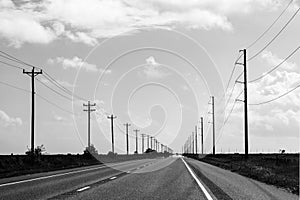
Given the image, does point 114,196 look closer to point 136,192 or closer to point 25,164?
point 136,192

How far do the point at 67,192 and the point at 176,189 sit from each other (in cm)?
439

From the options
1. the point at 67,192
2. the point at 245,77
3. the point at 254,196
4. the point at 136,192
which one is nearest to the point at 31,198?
the point at 67,192

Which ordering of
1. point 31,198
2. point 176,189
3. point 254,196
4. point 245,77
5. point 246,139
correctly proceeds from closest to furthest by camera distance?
point 31,198 < point 254,196 < point 176,189 < point 246,139 < point 245,77

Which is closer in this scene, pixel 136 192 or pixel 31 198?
pixel 31 198

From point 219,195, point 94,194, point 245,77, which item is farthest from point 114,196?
point 245,77

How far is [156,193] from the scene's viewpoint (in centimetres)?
1795

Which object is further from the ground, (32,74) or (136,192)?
(32,74)

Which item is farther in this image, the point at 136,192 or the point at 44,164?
the point at 44,164

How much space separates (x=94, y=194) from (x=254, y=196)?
5.48 meters

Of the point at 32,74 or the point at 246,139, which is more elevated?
the point at 32,74

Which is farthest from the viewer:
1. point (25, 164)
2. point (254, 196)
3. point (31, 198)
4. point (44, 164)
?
point (44, 164)

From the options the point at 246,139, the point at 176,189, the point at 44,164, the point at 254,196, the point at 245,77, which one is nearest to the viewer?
the point at 254,196

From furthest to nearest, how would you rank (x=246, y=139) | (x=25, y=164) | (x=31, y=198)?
(x=246, y=139) < (x=25, y=164) < (x=31, y=198)

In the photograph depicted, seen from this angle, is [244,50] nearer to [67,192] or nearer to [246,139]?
[246,139]
